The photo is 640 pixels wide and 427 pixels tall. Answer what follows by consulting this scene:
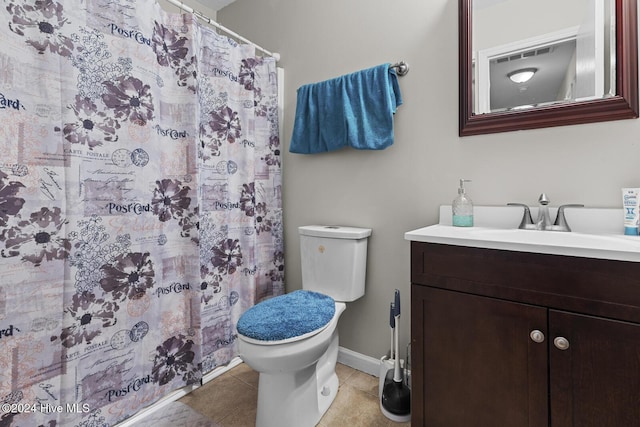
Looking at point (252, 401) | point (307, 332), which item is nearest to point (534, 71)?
point (307, 332)

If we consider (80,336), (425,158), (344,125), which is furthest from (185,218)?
(425,158)

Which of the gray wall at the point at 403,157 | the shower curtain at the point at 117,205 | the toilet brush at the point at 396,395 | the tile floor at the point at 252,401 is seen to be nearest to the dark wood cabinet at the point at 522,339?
Answer: the toilet brush at the point at 396,395

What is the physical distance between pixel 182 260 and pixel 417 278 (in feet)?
3.54

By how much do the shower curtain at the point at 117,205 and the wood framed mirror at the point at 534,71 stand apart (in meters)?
1.12

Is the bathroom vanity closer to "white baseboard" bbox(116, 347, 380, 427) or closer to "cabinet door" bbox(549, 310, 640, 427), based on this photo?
"cabinet door" bbox(549, 310, 640, 427)

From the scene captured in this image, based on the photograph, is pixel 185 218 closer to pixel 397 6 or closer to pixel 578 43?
pixel 397 6

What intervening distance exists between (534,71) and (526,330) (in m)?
0.98

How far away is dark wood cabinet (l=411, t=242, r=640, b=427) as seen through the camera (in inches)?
29.1

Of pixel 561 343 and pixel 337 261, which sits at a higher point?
pixel 337 261

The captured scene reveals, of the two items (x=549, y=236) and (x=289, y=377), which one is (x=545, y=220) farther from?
(x=289, y=377)

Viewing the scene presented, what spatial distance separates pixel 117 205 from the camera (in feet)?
3.98

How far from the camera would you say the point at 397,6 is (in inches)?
56.6

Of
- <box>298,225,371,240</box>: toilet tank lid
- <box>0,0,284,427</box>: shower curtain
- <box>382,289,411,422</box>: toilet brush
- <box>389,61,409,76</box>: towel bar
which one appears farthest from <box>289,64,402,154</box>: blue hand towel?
<box>382,289,411,422</box>: toilet brush

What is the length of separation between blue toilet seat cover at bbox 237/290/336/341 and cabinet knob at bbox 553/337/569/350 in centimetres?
73
